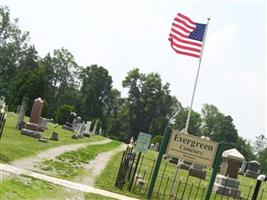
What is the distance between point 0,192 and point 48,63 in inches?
3415

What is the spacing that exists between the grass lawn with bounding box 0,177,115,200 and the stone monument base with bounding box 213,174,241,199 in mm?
11664

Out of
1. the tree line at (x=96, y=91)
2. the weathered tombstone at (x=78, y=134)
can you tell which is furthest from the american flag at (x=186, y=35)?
the tree line at (x=96, y=91)

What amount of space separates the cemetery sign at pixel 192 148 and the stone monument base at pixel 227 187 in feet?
29.8

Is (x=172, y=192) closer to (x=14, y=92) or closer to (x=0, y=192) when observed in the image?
(x=0, y=192)

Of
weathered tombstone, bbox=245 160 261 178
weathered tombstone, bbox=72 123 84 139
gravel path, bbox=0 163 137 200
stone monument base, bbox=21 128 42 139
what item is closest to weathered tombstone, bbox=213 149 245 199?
stone monument base, bbox=21 128 42 139

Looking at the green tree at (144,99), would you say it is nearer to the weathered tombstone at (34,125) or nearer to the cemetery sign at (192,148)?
the weathered tombstone at (34,125)

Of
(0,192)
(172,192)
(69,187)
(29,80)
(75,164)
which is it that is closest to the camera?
(0,192)

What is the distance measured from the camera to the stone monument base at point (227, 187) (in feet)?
82.8

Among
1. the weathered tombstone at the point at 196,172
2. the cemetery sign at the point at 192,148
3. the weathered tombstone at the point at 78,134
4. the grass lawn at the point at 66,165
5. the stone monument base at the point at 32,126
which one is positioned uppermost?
the cemetery sign at the point at 192,148

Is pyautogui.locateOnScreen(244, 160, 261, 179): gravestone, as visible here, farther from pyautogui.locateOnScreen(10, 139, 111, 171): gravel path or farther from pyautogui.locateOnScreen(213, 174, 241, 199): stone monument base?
pyautogui.locateOnScreen(10, 139, 111, 171): gravel path

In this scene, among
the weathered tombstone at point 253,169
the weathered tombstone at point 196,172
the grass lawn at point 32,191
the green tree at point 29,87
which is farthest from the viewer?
the green tree at point 29,87

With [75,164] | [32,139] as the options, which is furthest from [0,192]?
[32,139]

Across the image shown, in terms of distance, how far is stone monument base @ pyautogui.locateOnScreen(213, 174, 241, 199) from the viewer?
25.2 meters

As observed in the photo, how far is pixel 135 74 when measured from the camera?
94.6 m
